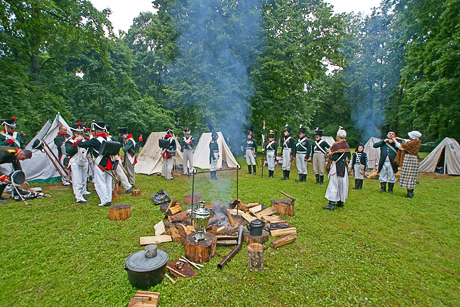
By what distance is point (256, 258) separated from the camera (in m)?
2.88

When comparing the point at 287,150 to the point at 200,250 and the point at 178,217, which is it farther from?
the point at 200,250

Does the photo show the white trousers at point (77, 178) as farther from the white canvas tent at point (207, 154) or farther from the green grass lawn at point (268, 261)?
the white canvas tent at point (207, 154)

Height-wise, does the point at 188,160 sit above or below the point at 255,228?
above

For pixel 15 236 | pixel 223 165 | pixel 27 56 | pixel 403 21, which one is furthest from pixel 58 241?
pixel 403 21

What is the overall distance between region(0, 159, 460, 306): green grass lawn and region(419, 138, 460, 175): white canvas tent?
630 centimetres

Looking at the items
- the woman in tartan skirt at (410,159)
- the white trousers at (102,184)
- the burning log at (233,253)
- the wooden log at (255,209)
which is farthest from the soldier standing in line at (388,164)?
the white trousers at (102,184)

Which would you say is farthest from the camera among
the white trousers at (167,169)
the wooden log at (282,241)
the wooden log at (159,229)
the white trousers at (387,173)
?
the white trousers at (167,169)

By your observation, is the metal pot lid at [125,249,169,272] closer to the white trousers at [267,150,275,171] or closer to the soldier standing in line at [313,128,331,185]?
the soldier standing in line at [313,128,331,185]

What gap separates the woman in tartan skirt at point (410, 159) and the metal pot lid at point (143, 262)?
666 centimetres

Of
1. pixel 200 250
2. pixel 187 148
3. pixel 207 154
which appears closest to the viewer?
pixel 200 250

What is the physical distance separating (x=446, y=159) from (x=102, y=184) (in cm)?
1359

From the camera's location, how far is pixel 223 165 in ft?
37.8

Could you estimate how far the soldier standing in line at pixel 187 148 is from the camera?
28.7ft

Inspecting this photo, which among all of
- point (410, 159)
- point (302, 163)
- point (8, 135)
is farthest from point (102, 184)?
point (410, 159)
